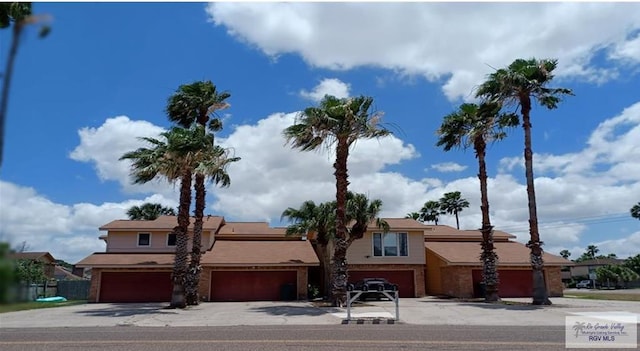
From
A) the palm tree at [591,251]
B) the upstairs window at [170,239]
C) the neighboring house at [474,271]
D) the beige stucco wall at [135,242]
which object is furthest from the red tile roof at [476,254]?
the palm tree at [591,251]

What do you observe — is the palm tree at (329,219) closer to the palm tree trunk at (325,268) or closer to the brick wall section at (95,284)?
the palm tree trunk at (325,268)

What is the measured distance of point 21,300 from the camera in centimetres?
191

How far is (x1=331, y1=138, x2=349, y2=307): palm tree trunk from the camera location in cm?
2519

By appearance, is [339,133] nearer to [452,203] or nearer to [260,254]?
[260,254]

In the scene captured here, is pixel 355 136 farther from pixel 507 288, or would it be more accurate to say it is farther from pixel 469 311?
pixel 507 288

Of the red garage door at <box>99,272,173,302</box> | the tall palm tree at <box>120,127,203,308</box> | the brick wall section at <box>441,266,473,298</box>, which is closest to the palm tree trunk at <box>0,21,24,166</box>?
the tall palm tree at <box>120,127,203,308</box>

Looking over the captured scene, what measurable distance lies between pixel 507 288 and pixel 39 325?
27668 millimetres

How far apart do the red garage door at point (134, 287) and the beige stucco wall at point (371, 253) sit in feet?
38.8

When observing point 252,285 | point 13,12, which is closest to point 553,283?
point 252,285

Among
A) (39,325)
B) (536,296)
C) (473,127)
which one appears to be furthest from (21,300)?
(473,127)

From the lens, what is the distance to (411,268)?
34188 millimetres

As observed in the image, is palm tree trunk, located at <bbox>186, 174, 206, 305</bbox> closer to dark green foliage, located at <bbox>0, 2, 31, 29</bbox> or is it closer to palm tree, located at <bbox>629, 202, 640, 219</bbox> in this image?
dark green foliage, located at <bbox>0, 2, 31, 29</bbox>

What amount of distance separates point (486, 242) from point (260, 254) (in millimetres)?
14014

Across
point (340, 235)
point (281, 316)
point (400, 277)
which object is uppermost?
point (340, 235)
